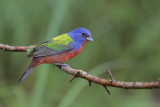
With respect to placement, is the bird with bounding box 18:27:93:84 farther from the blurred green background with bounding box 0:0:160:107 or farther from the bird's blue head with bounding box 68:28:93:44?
the blurred green background with bounding box 0:0:160:107

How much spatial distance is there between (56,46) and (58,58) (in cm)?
28

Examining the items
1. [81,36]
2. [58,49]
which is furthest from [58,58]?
[81,36]

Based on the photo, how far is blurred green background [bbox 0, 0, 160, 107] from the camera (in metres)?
4.78

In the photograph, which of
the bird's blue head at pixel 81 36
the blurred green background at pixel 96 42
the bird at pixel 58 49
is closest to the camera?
the bird at pixel 58 49

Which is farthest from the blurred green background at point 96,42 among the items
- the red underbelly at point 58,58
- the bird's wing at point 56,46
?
the red underbelly at point 58,58

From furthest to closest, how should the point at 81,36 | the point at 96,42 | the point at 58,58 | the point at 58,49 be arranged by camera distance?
the point at 96,42, the point at 81,36, the point at 58,49, the point at 58,58

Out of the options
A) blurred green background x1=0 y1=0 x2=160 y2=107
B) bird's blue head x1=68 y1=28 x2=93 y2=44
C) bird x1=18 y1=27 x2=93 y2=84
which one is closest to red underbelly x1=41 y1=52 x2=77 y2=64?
bird x1=18 y1=27 x2=93 y2=84

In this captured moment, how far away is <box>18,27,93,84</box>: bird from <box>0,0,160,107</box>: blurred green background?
1574mm

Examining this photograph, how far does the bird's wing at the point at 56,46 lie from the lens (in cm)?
284

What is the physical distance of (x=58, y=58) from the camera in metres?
2.84

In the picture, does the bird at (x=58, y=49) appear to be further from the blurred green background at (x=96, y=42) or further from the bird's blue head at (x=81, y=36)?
the blurred green background at (x=96, y=42)

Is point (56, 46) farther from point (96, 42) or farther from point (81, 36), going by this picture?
point (96, 42)

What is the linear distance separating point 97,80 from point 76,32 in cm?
138

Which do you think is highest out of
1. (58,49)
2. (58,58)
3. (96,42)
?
(96,42)
